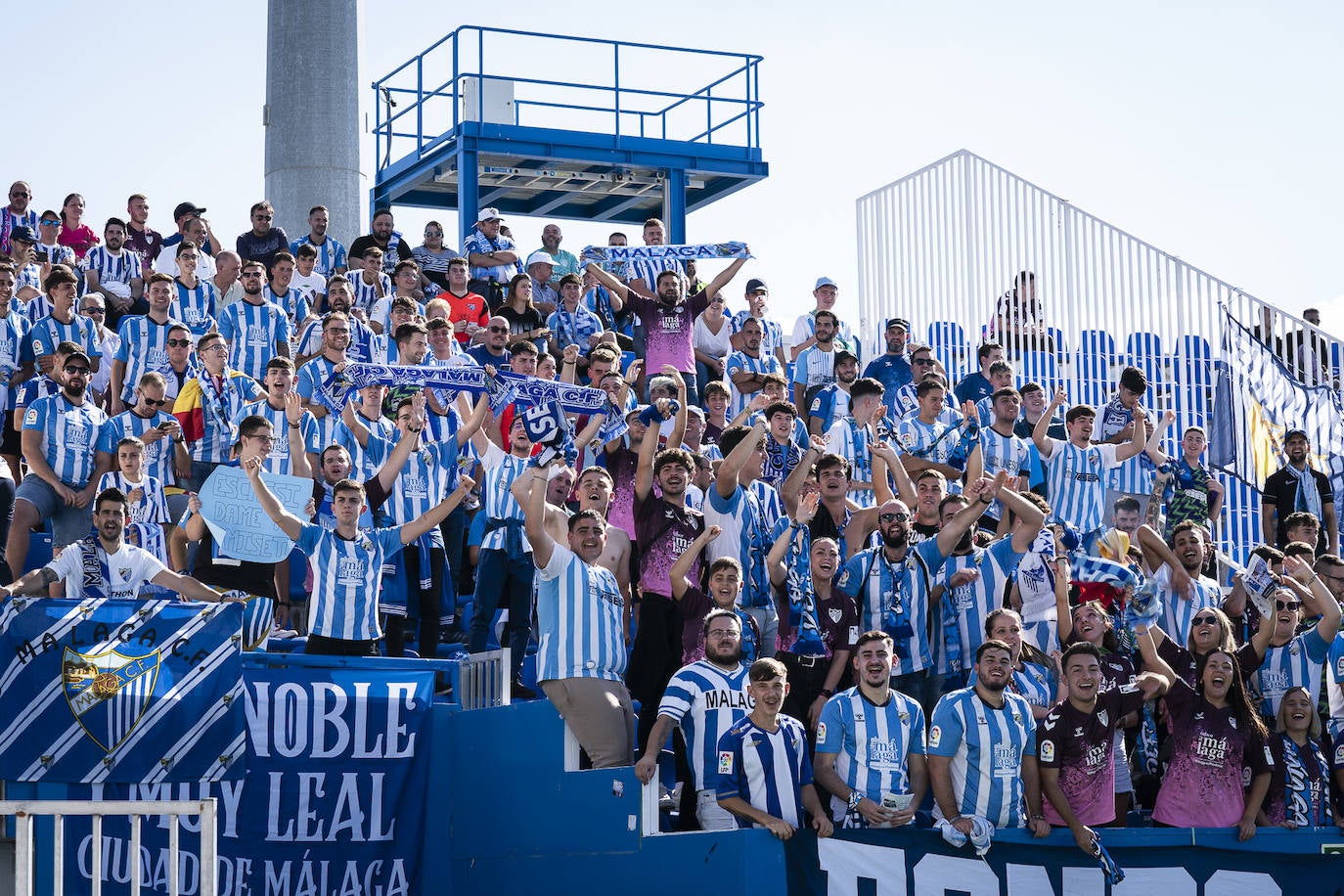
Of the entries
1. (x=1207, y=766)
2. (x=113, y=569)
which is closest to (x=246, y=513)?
(x=113, y=569)

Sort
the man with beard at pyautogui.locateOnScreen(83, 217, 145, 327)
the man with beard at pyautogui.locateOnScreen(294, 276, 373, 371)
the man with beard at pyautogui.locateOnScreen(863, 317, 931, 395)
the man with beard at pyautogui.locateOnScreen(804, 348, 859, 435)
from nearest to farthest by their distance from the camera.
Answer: the man with beard at pyautogui.locateOnScreen(294, 276, 373, 371)
the man with beard at pyautogui.locateOnScreen(804, 348, 859, 435)
the man with beard at pyautogui.locateOnScreen(863, 317, 931, 395)
the man with beard at pyautogui.locateOnScreen(83, 217, 145, 327)

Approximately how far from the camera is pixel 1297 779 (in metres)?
9.73

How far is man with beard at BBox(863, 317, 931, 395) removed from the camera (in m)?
15.2

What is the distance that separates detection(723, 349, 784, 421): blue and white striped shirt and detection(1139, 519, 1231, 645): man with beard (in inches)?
164

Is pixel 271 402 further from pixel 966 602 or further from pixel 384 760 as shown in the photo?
pixel 966 602

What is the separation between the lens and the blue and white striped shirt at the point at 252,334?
47.5 ft

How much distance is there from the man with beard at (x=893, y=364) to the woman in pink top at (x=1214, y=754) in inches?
223

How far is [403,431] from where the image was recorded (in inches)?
446

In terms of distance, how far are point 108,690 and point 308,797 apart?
4.47 feet

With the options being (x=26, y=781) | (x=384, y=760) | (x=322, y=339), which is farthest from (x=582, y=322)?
(x=26, y=781)

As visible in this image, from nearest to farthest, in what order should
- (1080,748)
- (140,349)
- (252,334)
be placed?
(1080,748) < (140,349) < (252,334)

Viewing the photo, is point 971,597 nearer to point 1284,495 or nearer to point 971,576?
point 971,576

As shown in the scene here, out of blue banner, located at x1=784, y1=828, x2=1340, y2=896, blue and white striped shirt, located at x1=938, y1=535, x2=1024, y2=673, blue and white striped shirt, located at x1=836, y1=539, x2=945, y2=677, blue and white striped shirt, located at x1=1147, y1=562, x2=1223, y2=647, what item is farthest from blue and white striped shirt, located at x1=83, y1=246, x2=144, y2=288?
blue banner, located at x1=784, y1=828, x2=1340, y2=896

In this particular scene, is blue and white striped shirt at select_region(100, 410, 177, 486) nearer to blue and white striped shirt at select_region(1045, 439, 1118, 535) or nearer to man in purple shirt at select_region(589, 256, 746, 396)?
man in purple shirt at select_region(589, 256, 746, 396)
